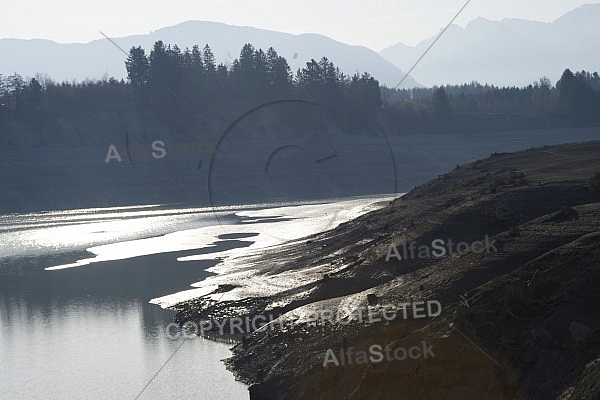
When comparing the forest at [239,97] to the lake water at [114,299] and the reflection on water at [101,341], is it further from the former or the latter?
the reflection on water at [101,341]

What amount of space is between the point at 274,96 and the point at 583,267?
12513 cm

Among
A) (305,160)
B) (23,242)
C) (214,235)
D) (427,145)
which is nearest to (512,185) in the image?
(214,235)

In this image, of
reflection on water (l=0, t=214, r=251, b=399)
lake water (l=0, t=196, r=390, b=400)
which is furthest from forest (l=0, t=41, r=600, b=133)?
reflection on water (l=0, t=214, r=251, b=399)

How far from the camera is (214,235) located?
61438 mm

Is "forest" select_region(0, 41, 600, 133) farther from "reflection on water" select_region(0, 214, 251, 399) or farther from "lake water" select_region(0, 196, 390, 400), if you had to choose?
"reflection on water" select_region(0, 214, 251, 399)

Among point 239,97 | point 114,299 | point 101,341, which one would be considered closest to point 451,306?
point 101,341

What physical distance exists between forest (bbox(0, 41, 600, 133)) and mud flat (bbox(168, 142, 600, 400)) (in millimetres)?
85211

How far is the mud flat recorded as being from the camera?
1627 centimetres

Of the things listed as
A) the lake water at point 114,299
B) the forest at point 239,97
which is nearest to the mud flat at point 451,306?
the lake water at point 114,299

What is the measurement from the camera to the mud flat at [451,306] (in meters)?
16.3

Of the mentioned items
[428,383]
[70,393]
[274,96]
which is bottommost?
[70,393]

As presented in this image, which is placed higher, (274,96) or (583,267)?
(274,96)

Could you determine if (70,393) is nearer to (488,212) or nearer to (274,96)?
(488,212)

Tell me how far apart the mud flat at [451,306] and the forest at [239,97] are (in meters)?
85.2
